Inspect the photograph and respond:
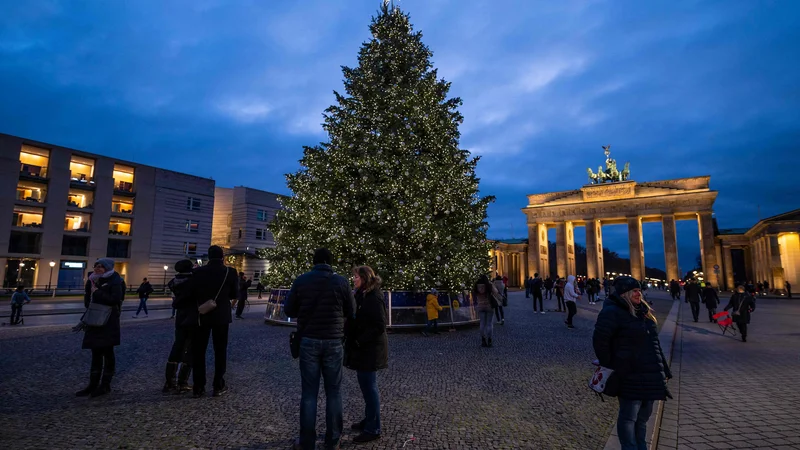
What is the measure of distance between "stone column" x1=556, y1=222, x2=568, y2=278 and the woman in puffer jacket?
210 feet

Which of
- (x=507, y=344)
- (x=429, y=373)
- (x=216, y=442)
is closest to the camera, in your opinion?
(x=216, y=442)

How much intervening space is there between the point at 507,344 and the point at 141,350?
31.5ft

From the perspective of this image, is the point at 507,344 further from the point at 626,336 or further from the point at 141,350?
the point at 141,350

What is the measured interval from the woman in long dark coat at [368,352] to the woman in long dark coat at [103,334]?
4096 millimetres

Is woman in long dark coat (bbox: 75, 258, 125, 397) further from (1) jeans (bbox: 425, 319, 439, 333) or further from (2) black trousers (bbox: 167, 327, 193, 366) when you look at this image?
(1) jeans (bbox: 425, 319, 439, 333)

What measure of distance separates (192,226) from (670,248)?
6462 centimetres

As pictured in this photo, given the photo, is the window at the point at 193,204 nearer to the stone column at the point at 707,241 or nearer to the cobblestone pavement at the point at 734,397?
the cobblestone pavement at the point at 734,397

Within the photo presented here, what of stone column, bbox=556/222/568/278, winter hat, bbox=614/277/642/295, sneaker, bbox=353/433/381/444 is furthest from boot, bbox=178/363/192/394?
stone column, bbox=556/222/568/278

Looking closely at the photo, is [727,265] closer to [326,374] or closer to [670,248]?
[670,248]

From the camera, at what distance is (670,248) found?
2283 inches

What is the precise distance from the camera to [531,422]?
529cm

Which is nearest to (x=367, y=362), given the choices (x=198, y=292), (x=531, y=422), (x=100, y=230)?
(x=531, y=422)

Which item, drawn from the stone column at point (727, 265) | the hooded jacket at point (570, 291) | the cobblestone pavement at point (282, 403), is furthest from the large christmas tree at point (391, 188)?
the stone column at point (727, 265)

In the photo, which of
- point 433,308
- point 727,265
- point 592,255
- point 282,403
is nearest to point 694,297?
point 433,308
